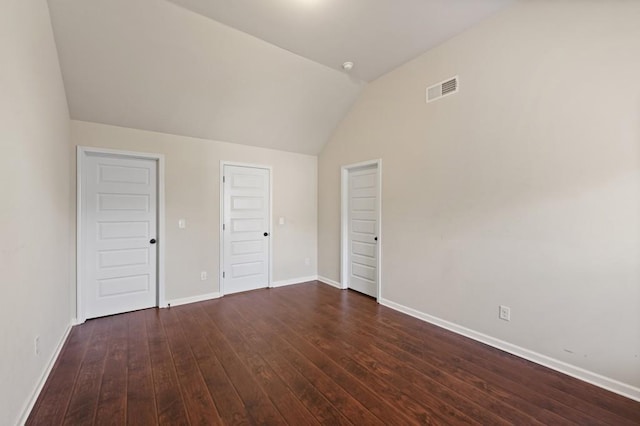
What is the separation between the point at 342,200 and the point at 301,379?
9.62 feet

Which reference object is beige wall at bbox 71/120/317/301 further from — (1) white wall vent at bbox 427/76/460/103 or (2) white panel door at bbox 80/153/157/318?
(1) white wall vent at bbox 427/76/460/103

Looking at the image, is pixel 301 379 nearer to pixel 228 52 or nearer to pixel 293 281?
pixel 293 281

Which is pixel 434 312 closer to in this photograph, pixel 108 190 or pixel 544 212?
pixel 544 212

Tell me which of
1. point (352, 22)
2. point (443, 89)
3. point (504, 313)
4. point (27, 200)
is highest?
point (352, 22)

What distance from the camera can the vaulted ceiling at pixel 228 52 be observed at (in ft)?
8.14

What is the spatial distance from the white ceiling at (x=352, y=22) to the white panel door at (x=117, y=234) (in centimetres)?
223

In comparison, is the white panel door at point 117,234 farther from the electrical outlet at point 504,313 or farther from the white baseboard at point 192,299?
the electrical outlet at point 504,313

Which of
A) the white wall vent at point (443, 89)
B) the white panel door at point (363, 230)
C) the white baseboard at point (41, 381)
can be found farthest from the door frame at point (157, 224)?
the white wall vent at point (443, 89)

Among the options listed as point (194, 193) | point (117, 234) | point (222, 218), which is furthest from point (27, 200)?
point (222, 218)

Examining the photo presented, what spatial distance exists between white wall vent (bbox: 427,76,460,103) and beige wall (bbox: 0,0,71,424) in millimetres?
3523

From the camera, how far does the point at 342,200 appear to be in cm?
456

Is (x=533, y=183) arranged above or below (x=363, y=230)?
above

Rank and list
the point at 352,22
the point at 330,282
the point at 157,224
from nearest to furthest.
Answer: the point at 352,22
the point at 157,224
the point at 330,282

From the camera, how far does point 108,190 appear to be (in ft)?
11.3
